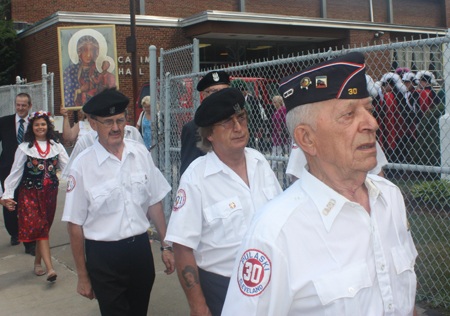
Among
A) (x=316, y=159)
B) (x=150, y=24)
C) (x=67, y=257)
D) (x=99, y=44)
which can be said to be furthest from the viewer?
(x=150, y=24)

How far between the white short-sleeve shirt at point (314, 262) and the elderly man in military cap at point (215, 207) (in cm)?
95

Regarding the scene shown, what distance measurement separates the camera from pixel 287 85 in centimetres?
161

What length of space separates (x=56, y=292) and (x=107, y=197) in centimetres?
233

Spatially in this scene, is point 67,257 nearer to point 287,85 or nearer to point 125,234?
point 125,234

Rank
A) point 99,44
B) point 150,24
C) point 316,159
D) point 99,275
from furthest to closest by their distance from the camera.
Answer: point 150,24 < point 99,44 < point 99,275 < point 316,159

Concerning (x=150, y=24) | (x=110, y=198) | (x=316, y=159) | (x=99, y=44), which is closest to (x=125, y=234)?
(x=110, y=198)

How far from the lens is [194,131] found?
140 inches

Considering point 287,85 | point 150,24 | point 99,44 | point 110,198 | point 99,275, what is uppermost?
point 150,24

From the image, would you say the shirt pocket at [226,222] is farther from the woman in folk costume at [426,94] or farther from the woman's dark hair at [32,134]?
the woman's dark hair at [32,134]

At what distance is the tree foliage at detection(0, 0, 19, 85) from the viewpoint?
1997 centimetres

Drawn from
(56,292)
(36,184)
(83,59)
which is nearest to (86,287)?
(56,292)

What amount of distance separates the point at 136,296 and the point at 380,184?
2.19m

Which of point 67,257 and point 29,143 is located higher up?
point 29,143

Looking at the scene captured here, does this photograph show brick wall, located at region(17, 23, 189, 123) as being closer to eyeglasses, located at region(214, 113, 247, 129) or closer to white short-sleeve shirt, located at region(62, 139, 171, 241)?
white short-sleeve shirt, located at region(62, 139, 171, 241)
